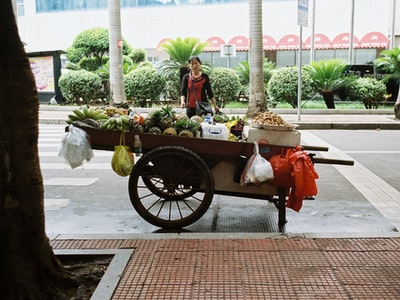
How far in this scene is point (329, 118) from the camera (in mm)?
16891

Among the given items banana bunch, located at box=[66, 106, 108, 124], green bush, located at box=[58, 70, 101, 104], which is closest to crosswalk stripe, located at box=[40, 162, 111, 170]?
banana bunch, located at box=[66, 106, 108, 124]

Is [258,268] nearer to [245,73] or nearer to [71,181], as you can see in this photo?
[71,181]

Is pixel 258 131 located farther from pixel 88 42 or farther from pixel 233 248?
pixel 88 42

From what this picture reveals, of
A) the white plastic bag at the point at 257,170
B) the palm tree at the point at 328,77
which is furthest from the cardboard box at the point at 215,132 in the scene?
the palm tree at the point at 328,77

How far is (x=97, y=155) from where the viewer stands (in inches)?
408

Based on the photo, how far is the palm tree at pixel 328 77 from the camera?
1936 centimetres

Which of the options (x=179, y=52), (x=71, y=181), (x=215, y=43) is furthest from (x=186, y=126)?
(x=215, y=43)

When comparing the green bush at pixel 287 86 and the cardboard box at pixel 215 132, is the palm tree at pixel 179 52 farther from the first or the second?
the cardboard box at pixel 215 132

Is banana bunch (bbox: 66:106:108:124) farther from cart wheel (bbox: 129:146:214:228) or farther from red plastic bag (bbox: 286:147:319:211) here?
red plastic bag (bbox: 286:147:319:211)

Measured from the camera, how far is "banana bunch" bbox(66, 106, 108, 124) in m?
5.60

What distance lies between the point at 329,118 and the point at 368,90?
364 cm

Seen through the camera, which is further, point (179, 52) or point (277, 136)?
point (179, 52)

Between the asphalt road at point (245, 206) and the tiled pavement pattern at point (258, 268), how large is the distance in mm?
485

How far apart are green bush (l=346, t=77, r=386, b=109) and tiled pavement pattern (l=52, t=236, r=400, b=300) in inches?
616
